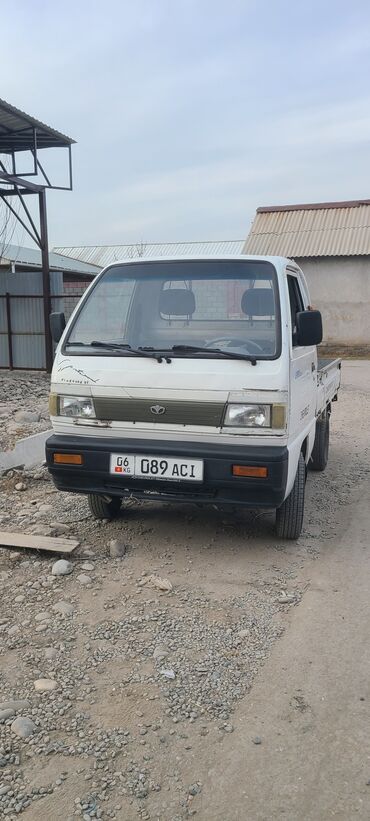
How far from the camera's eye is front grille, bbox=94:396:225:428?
3893 millimetres

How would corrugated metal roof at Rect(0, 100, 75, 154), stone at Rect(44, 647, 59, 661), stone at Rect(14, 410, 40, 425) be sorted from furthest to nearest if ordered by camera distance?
corrugated metal roof at Rect(0, 100, 75, 154) < stone at Rect(14, 410, 40, 425) < stone at Rect(44, 647, 59, 661)

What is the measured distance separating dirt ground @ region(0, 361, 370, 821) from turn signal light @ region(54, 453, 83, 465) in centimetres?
60

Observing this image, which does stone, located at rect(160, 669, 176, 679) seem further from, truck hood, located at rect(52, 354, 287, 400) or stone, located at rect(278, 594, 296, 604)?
truck hood, located at rect(52, 354, 287, 400)

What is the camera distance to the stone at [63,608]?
345cm

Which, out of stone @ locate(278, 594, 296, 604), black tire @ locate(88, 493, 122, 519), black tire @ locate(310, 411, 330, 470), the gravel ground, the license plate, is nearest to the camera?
stone @ locate(278, 594, 296, 604)

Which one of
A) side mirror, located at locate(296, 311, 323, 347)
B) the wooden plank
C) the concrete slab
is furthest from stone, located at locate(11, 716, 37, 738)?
the concrete slab

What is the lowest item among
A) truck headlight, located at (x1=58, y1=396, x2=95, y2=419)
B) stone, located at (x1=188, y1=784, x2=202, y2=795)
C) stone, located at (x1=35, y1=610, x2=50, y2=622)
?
stone, located at (x1=35, y1=610, x2=50, y2=622)

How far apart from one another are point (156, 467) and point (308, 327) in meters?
1.39

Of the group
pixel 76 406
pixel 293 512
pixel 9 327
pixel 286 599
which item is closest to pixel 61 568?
pixel 76 406

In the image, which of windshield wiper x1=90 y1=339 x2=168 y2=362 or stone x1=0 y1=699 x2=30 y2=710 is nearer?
stone x1=0 y1=699 x2=30 y2=710

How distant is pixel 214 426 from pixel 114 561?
1092 millimetres

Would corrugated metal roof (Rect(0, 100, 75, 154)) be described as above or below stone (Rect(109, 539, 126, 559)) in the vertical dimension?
above

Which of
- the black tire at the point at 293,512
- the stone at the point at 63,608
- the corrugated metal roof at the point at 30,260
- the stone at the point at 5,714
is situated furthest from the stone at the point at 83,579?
the corrugated metal roof at the point at 30,260

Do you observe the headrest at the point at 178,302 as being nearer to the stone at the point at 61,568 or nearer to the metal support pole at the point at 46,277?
the stone at the point at 61,568
